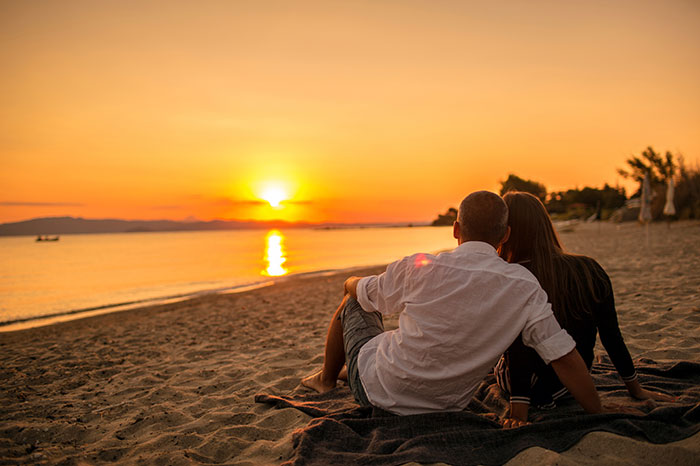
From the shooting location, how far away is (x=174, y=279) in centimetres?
1540

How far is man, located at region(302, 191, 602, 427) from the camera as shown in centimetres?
195

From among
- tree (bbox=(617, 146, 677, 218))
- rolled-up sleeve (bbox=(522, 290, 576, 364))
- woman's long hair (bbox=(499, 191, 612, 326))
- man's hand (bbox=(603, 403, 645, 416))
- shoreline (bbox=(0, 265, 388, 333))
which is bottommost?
shoreline (bbox=(0, 265, 388, 333))

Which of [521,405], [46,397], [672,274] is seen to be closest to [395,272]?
[521,405]

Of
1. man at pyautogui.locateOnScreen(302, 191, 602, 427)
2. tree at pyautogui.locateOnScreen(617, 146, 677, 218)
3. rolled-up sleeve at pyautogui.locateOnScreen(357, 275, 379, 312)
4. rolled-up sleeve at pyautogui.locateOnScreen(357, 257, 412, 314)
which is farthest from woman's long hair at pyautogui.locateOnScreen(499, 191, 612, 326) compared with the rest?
tree at pyautogui.locateOnScreen(617, 146, 677, 218)

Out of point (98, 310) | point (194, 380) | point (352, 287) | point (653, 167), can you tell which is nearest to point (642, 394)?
point (352, 287)

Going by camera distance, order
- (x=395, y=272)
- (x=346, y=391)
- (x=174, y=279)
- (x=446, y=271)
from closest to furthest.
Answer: (x=446, y=271) < (x=395, y=272) < (x=346, y=391) < (x=174, y=279)

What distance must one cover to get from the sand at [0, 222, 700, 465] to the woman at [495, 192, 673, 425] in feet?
1.36

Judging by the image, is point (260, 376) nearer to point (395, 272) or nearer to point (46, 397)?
point (46, 397)

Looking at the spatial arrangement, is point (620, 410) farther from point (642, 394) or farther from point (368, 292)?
point (368, 292)

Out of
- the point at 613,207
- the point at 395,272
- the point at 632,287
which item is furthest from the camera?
the point at 613,207

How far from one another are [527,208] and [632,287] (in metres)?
5.79

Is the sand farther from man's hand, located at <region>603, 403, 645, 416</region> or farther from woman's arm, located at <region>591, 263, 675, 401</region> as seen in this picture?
woman's arm, located at <region>591, 263, 675, 401</region>

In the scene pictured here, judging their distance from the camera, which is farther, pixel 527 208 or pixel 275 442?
pixel 275 442

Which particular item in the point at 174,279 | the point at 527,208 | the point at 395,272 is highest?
the point at 527,208
